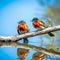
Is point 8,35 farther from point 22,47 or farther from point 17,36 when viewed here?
point 22,47

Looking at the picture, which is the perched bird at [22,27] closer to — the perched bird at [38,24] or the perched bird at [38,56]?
the perched bird at [38,24]

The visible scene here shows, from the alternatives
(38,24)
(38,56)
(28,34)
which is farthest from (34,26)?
(38,56)

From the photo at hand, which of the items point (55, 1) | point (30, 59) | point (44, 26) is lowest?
point (30, 59)

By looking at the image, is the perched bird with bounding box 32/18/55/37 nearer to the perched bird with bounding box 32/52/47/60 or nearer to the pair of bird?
the pair of bird

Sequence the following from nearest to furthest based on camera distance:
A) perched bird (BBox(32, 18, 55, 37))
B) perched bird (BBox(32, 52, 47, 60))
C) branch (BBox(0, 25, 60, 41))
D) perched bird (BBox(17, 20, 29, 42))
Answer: perched bird (BBox(32, 52, 47, 60)), branch (BBox(0, 25, 60, 41)), perched bird (BBox(32, 18, 55, 37)), perched bird (BBox(17, 20, 29, 42))

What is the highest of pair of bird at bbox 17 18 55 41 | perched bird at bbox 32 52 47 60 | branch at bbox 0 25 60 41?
pair of bird at bbox 17 18 55 41

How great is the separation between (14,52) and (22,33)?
0.74 m

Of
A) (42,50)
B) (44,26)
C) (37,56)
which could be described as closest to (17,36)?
(44,26)

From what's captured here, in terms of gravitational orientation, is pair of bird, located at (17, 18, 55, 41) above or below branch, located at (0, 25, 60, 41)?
above

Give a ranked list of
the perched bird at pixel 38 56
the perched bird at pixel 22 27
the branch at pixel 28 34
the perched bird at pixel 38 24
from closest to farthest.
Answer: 1. the perched bird at pixel 38 56
2. the branch at pixel 28 34
3. the perched bird at pixel 38 24
4. the perched bird at pixel 22 27

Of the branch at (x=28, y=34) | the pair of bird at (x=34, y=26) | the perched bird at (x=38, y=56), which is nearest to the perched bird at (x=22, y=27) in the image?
the pair of bird at (x=34, y=26)

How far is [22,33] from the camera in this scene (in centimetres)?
370

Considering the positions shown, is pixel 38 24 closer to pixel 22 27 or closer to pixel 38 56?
pixel 22 27

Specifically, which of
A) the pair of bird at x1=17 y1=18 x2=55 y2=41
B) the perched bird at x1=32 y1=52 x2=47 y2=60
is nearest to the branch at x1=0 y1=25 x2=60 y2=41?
the pair of bird at x1=17 y1=18 x2=55 y2=41
